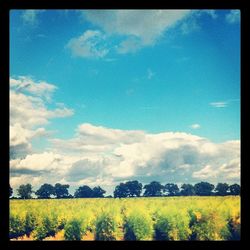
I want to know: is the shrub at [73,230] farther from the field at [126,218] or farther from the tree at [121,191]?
the tree at [121,191]

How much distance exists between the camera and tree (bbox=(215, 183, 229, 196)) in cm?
290

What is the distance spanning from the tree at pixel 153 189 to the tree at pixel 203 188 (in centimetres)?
26

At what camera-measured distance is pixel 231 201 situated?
2.87 m

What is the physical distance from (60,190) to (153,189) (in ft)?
2.40

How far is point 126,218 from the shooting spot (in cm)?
344

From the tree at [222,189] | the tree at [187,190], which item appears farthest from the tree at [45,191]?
the tree at [222,189]

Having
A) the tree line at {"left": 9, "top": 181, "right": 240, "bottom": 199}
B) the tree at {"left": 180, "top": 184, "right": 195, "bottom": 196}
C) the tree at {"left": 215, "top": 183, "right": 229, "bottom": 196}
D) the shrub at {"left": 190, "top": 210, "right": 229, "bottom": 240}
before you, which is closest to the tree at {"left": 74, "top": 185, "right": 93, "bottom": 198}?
the tree line at {"left": 9, "top": 181, "right": 240, "bottom": 199}

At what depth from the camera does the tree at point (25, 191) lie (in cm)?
289

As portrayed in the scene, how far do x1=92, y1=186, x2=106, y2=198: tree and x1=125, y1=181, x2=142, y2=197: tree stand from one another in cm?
20

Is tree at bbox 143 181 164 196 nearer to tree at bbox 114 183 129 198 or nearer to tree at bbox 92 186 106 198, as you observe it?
tree at bbox 114 183 129 198
